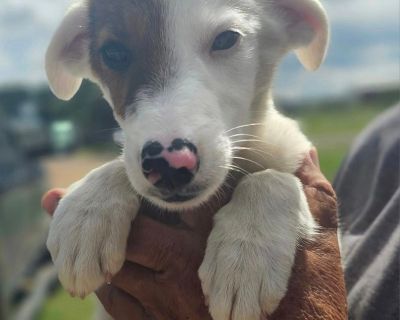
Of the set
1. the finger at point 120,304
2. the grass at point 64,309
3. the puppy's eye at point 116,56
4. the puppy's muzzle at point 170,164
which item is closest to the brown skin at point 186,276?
the finger at point 120,304

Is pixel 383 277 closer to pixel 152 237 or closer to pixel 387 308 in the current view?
pixel 387 308

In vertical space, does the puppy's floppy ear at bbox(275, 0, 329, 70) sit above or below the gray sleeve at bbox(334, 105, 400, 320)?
above

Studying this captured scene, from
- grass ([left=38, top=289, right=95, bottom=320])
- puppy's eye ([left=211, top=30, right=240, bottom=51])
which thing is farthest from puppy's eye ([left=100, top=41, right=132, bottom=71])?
grass ([left=38, top=289, right=95, bottom=320])

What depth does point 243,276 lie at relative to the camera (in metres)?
1.87

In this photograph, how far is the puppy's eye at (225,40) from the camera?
7.42 feet

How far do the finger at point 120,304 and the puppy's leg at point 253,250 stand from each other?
13.9 inches

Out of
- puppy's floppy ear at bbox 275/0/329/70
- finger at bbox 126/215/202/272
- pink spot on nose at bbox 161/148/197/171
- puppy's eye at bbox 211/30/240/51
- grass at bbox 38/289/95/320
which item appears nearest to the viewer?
pink spot on nose at bbox 161/148/197/171

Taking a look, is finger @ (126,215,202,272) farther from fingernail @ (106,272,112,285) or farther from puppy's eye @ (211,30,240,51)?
puppy's eye @ (211,30,240,51)

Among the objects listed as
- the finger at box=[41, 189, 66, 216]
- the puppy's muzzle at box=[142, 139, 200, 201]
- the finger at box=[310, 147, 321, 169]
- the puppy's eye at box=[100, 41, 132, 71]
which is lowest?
the finger at box=[41, 189, 66, 216]

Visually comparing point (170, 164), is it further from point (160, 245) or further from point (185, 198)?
point (160, 245)

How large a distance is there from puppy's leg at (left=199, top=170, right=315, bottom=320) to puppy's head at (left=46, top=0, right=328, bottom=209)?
123 millimetres

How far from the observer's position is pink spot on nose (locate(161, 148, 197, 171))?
1784mm

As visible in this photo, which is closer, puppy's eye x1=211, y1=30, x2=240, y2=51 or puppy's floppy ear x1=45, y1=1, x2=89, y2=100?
puppy's eye x1=211, y1=30, x2=240, y2=51

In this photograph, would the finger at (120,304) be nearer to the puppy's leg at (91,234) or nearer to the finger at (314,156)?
the puppy's leg at (91,234)
